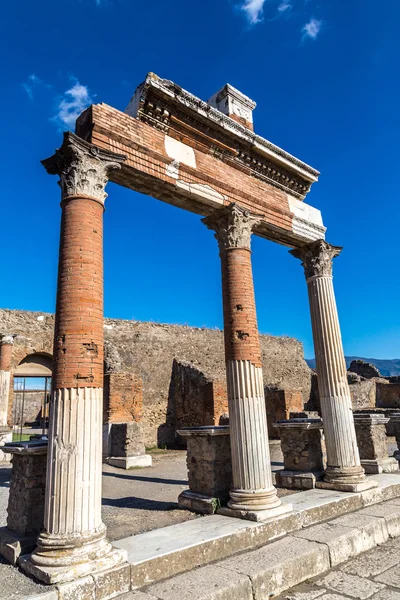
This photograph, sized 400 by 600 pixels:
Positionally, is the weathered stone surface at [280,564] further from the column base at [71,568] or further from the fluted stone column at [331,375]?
the fluted stone column at [331,375]

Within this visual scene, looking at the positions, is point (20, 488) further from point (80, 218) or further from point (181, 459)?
point (181, 459)

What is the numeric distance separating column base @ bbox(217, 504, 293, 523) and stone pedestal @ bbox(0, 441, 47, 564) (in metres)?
2.27

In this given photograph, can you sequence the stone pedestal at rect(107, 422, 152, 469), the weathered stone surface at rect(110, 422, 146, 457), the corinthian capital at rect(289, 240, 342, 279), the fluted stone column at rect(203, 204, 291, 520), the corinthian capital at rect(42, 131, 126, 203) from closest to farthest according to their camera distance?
the corinthian capital at rect(42, 131, 126, 203) → the fluted stone column at rect(203, 204, 291, 520) → the corinthian capital at rect(289, 240, 342, 279) → the stone pedestal at rect(107, 422, 152, 469) → the weathered stone surface at rect(110, 422, 146, 457)

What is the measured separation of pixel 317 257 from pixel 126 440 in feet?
23.5

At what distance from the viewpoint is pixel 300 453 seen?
7.23 m

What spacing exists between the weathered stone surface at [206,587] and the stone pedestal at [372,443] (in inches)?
230

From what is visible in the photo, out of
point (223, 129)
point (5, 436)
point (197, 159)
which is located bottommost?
point (5, 436)

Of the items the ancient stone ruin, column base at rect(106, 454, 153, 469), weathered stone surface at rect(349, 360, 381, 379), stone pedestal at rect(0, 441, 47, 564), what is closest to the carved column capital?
column base at rect(106, 454, 153, 469)

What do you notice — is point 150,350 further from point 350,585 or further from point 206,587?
point 206,587

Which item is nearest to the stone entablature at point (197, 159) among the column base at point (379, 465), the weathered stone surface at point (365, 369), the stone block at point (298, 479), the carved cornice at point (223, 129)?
the carved cornice at point (223, 129)

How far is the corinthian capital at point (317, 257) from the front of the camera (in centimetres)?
796

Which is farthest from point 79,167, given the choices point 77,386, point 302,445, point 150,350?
point 150,350

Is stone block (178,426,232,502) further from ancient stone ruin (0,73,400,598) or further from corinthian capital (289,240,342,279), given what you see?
corinthian capital (289,240,342,279)

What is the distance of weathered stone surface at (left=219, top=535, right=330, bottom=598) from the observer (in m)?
3.62
